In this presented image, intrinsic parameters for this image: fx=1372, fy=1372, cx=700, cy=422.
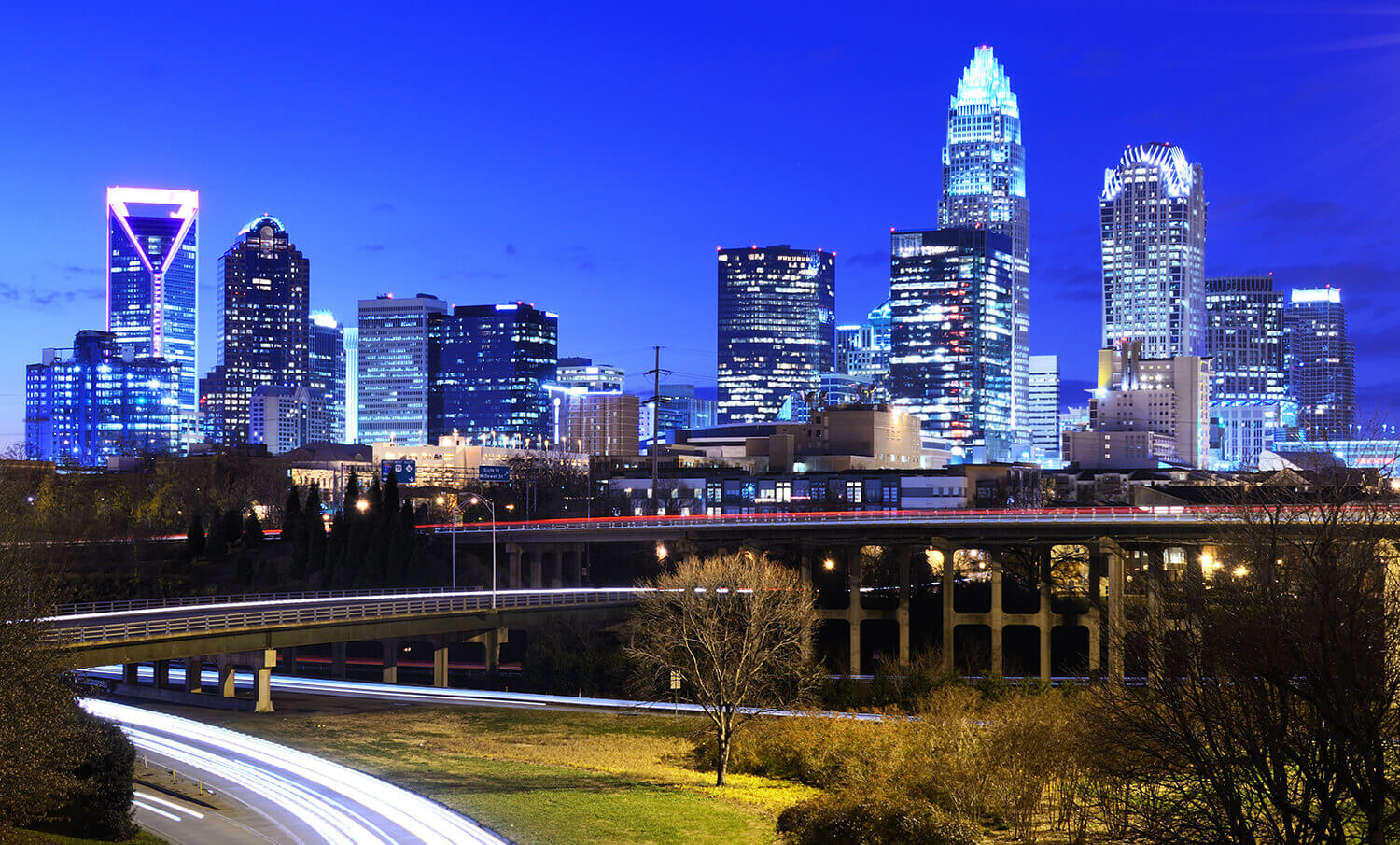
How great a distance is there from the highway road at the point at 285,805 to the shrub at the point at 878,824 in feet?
29.3

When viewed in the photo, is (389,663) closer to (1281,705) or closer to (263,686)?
(263,686)

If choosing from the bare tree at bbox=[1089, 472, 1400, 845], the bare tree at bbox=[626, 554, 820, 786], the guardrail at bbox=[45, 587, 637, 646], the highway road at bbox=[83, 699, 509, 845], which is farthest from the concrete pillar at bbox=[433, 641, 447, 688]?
the bare tree at bbox=[1089, 472, 1400, 845]

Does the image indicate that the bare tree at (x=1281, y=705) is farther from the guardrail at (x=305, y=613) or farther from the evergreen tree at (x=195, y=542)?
the evergreen tree at (x=195, y=542)

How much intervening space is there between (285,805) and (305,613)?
36.4m

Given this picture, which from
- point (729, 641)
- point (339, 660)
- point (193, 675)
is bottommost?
point (339, 660)

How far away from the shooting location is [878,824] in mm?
38156

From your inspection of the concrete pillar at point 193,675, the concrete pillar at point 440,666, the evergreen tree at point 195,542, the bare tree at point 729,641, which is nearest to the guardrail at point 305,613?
the concrete pillar at point 193,675

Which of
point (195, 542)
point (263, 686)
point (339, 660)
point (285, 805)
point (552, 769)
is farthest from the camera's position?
point (195, 542)

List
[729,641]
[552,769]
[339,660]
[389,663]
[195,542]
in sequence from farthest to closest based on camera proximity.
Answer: [195,542] < [339,660] < [389,663] < [729,641] < [552,769]

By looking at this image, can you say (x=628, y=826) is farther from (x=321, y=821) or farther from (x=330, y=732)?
(x=330, y=732)

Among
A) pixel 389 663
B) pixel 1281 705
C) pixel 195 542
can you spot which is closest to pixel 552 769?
pixel 1281 705

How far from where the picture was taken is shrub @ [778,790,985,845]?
37375 millimetres

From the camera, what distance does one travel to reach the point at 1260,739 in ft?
93.9

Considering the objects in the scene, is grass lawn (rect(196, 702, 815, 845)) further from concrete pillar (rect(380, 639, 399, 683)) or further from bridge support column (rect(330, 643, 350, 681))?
bridge support column (rect(330, 643, 350, 681))
